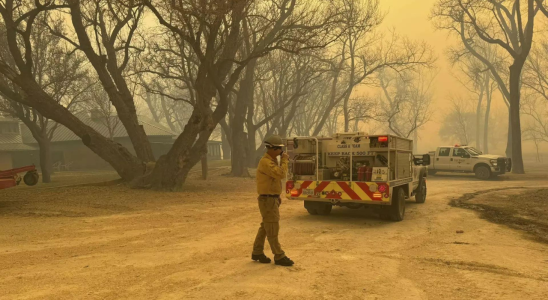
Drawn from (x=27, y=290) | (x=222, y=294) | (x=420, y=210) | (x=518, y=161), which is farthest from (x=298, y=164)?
(x=518, y=161)

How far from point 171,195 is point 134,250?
833cm

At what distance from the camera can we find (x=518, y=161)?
29094 mm

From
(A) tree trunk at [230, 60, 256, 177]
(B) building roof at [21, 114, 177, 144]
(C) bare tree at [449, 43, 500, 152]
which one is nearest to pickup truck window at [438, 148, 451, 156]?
(C) bare tree at [449, 43, 500, 152]

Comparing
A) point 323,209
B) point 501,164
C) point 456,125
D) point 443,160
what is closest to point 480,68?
point 443,160

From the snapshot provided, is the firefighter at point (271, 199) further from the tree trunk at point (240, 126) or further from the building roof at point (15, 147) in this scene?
the building roof at point (15, 147)

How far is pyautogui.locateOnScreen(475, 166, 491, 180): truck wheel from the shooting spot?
25205 millimetres

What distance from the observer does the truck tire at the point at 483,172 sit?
25.2 m

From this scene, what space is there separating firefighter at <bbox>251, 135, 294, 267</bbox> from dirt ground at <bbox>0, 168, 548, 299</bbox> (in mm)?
216

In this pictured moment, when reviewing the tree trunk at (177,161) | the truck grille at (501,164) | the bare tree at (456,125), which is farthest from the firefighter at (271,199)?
the bare tree at (456,125)

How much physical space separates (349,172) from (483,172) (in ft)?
58.9

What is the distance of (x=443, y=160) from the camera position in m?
27.0

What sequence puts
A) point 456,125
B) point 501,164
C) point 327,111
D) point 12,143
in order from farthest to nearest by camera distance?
1. point 456,125
2. point 12,143
3. point 327,111
4. point 501,164

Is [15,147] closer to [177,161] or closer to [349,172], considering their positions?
[177,161]

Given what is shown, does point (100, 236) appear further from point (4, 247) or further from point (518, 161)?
point (518, 161)
